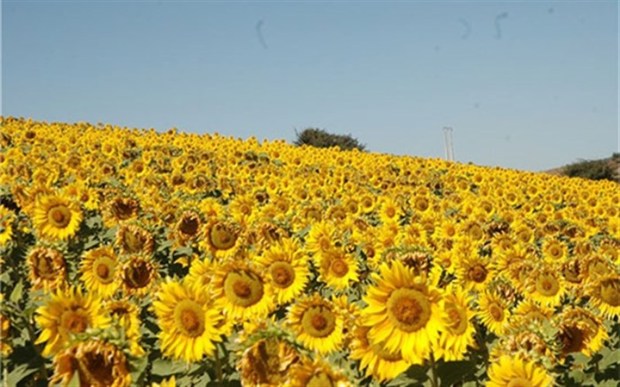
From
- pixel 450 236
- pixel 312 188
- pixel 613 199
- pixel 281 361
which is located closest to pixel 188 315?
pixel 281 361

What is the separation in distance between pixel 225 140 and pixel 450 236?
16.3m

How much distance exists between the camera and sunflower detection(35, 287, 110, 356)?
337 cm

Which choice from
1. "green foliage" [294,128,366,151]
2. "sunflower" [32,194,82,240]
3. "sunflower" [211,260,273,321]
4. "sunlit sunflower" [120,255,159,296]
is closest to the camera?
"sunflower" [211,260,273,321]

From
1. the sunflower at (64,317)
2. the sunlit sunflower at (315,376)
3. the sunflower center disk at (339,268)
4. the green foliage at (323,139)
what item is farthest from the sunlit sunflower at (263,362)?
the green foliage at (323,139)

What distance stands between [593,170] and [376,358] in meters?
43.5

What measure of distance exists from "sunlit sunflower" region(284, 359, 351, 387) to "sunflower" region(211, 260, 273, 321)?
1639 mm

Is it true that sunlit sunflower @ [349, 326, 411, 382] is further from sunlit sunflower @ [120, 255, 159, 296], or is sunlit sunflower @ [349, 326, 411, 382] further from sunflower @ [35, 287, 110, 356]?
sunlit sunflower @ [120, 255, 159, 296]

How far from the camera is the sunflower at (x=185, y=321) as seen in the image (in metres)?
3.56

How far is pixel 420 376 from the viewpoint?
321 centimetres

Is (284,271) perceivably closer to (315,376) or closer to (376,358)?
(376,358)

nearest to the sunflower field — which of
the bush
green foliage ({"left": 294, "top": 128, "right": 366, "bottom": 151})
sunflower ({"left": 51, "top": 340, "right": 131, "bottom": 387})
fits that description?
sunflower ({"left": 51, "top": 340, "right": 131, "bottom": 387})

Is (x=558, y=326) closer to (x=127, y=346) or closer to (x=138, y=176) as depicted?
(x=127, y=346)

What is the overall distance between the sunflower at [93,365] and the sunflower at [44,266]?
2.62 meters

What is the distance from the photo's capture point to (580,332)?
4328 millimetres
